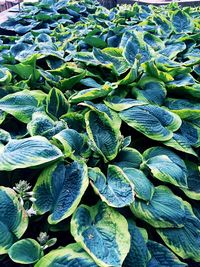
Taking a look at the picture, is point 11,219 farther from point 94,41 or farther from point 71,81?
point 94,41

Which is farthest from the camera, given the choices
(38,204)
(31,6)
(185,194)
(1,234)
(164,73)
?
(31,6)

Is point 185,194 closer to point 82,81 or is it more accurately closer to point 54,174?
point 54,174

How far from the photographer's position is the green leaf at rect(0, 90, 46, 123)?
1430mm

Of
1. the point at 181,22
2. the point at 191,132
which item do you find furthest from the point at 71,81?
the point at 181,22

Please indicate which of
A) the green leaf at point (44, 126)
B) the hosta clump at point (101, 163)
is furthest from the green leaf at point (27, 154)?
the green leaf at point (44, 126)

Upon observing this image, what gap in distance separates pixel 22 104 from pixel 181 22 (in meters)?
1.58

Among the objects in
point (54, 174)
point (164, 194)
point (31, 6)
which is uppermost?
point (54, 174)

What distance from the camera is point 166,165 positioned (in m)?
1.23

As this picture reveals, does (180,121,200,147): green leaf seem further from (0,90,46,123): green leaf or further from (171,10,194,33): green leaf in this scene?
(171,10,194,33): green leaf

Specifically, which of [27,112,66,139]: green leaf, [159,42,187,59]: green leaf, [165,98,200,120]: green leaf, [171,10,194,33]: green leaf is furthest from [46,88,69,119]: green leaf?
[171,10,194,33]: green leaf

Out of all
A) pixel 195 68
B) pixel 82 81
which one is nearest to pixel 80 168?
pixel 82 81

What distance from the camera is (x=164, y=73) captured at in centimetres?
166

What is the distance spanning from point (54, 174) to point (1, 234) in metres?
0.25

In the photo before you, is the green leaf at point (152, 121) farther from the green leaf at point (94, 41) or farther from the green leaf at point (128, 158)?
the green leaf at point (94, 41)
